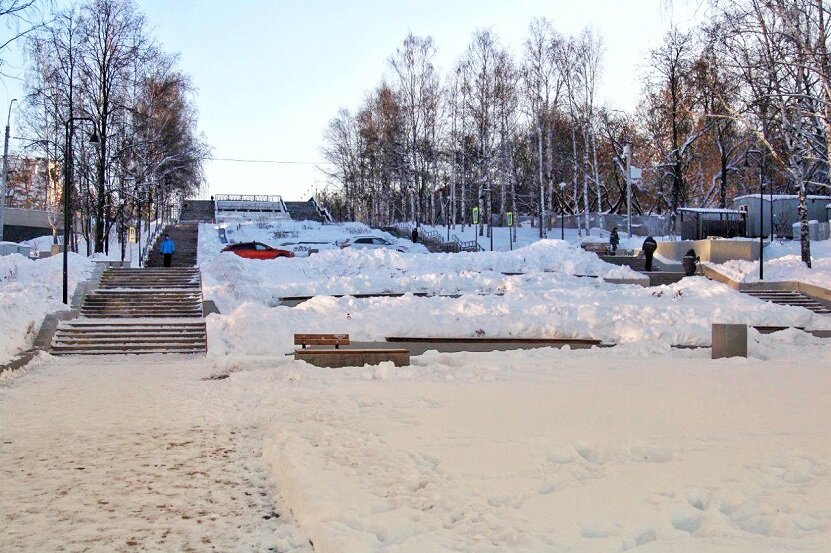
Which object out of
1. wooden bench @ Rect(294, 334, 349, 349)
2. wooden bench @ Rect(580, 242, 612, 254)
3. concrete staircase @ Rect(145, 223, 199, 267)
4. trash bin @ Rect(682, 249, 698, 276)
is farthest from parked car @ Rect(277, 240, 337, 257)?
wooden bench @ Rect(294, 334, 349, 349)

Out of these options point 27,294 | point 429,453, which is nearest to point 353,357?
point 429,453

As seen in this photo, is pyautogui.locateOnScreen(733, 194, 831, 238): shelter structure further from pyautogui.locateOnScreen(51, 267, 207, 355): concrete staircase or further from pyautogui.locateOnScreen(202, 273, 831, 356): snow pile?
pyautogui.locateOnScreen(51, 267, 207, 355): concrete staircase

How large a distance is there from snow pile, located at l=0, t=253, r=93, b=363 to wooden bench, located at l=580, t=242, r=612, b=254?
22.9 meters

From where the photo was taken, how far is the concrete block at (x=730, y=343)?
13.8m

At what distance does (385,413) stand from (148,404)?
327cm

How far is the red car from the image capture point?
117ft

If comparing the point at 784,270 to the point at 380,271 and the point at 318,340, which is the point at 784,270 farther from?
the point at 318,340

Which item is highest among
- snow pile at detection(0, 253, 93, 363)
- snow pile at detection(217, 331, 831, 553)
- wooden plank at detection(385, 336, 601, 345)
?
snow pile at detection(0, 253, 93, 363)

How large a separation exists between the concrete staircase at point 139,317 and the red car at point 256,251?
8.34m

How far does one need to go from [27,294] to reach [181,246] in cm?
2928

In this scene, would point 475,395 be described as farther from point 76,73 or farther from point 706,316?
point 76,73

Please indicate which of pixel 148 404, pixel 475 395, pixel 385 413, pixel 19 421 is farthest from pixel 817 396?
pixel 19 421

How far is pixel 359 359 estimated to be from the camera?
12969mm

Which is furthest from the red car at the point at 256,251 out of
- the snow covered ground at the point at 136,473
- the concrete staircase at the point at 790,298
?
the snow covered ground at the point at 136,473
